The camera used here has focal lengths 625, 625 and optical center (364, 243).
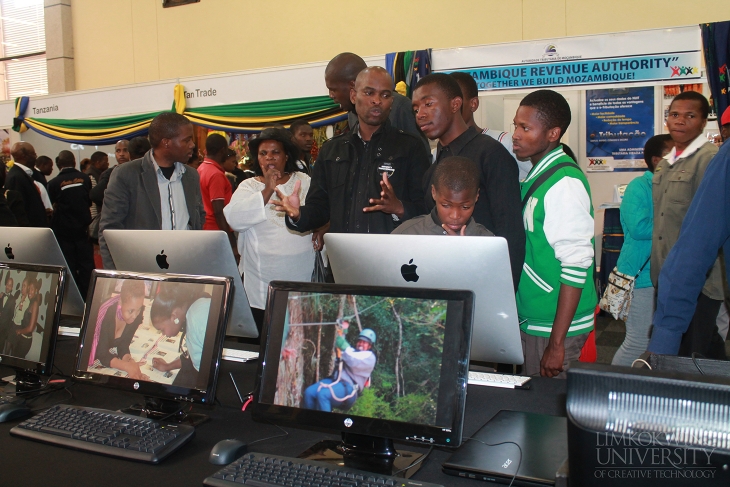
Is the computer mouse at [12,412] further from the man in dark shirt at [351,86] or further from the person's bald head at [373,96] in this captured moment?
the man in dark shirt at [351,86]

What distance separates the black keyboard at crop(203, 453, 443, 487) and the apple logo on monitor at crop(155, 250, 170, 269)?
0.83m

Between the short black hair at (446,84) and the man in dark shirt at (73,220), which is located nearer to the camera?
the short black hair at (446,84)

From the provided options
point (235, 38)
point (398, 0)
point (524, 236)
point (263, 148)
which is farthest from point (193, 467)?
point (235, 38)

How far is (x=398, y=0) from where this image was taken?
656 centimetres

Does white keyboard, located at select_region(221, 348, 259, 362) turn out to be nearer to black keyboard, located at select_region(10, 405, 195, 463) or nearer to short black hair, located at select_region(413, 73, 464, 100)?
black keyboard, located at select_region(10, 405, 195, 463)

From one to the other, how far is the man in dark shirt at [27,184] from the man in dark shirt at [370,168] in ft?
13.7

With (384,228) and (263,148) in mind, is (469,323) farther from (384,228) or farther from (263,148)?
(263,148)

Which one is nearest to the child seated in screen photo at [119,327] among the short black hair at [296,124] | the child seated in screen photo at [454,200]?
the child seated in screen photo at [454,200]

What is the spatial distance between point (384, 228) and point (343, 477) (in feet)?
4.62

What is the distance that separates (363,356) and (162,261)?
0.89 meters

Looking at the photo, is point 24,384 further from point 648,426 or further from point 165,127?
point 648,426

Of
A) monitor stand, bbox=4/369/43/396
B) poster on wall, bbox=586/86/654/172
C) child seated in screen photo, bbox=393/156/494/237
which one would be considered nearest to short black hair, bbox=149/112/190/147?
monitor stand, bbox=4/369/43/396

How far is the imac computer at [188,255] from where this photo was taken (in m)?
1.81

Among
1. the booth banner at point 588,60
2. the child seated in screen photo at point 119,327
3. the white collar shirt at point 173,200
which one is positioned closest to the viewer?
the child seated in screen photo at point 119,327
